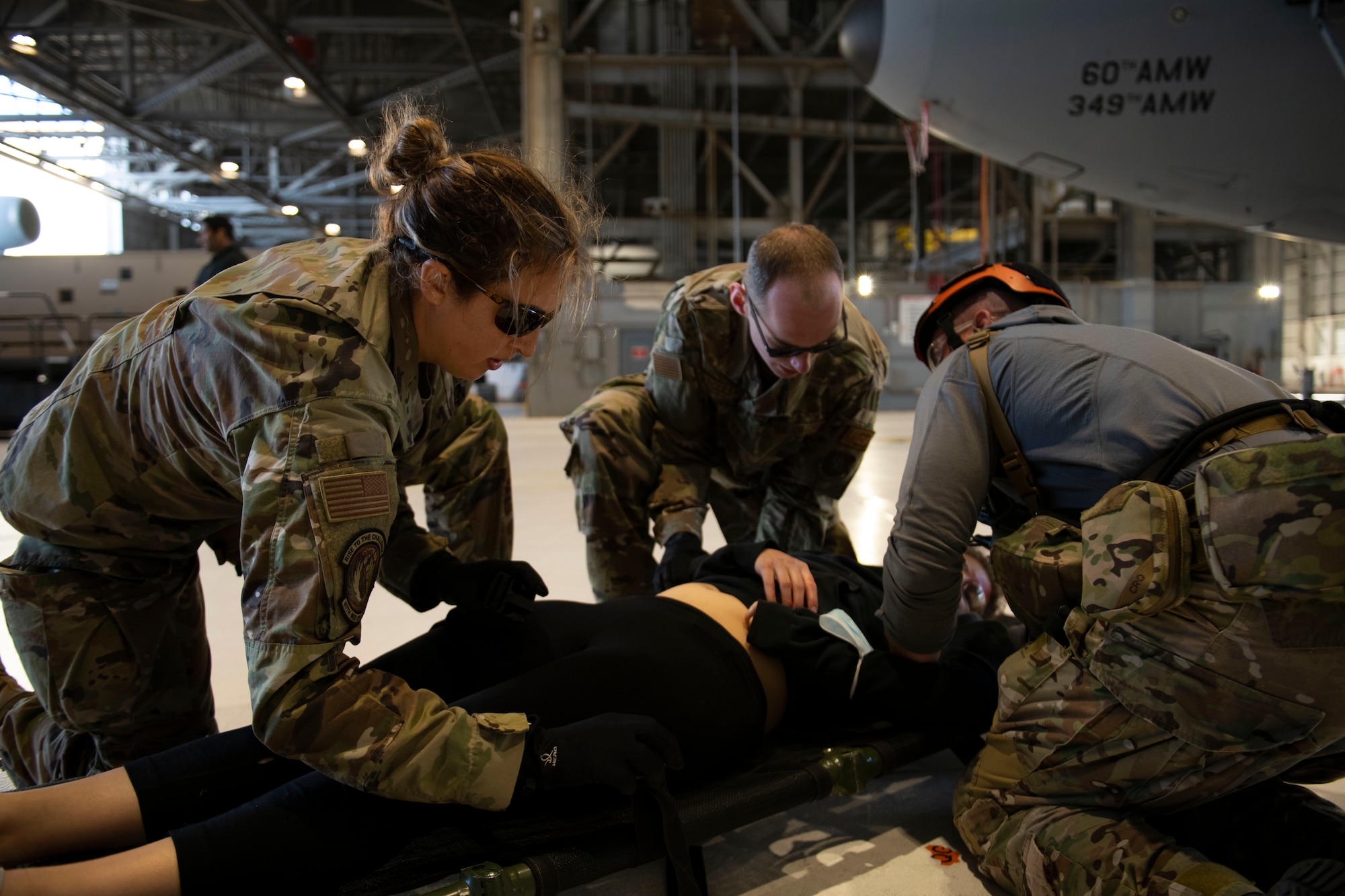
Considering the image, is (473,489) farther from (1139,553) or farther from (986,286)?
(1139,553)

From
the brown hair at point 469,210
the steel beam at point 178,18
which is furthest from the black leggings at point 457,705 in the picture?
the steel beam at point 178,18

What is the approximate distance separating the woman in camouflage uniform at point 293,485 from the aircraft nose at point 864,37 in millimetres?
3265

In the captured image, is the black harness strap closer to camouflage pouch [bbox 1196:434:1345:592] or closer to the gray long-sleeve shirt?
the gray long-sleeve shirt

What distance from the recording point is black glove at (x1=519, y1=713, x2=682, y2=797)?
3.56 feet

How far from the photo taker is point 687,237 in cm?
1147

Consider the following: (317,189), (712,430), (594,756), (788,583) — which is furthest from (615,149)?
(594,756)

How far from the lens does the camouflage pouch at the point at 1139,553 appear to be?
1.03m

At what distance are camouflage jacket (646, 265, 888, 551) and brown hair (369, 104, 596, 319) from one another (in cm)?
128

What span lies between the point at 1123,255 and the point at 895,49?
10.6 m

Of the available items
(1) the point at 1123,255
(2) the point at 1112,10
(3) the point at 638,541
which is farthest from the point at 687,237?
(3) the point at 638,541

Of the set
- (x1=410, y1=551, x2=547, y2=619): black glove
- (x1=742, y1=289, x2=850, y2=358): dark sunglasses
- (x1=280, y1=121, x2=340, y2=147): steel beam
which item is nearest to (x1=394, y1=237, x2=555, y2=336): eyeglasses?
(x1=410, y1=551, x2=547, y2=619): black glove

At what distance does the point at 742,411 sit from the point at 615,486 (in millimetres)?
452

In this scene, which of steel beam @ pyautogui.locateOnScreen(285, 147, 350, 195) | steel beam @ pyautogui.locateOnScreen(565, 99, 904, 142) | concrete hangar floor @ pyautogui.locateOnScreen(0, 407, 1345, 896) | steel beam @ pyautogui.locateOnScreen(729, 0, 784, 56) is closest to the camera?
concrete hangar floor @ pyautogui.locateOnScreen(0, 407, 1345, 896)

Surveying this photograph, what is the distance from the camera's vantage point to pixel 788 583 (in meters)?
1.69
